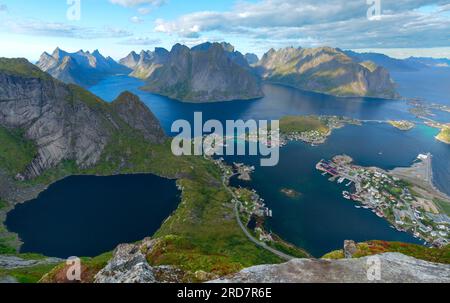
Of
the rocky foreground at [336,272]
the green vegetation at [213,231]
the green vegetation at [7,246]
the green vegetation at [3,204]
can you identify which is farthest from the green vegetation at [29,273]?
the green vegetation at [3,204]

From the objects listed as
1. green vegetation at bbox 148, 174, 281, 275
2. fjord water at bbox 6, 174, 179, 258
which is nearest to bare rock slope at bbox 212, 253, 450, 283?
green vegetation at bbox 148, 174, 281, 275

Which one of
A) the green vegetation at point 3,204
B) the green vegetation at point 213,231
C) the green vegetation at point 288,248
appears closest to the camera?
the green vegetation at point 213,231

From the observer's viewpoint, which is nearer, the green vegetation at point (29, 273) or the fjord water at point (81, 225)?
the green vegetation at point (29, 273)

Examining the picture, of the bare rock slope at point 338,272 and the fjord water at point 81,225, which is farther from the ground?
the bare rock slope at point 338,272

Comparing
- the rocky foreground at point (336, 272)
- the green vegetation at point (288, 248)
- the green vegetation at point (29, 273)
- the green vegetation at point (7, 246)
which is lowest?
the green vegetation at point (288, 248)

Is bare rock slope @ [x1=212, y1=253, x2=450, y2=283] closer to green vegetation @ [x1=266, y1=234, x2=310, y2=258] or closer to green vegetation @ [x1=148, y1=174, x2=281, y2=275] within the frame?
green vegetation @ [x1=148, y1=174, x2=281, y2=275]

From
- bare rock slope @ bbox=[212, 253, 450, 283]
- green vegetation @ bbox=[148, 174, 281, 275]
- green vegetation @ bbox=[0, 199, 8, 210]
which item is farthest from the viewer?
green vegetation @ bbox=[0, 199, 8, 210]

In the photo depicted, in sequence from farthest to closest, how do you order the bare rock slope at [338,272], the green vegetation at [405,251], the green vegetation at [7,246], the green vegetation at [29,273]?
the green vegetation at [7,246] < the green vegetation at [29,273] < the green vegetation at [405,251] < the bare rock slope at [338,272]

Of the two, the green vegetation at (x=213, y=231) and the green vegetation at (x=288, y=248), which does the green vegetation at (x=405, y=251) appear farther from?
the green vegetation at (x=288, y=248)
